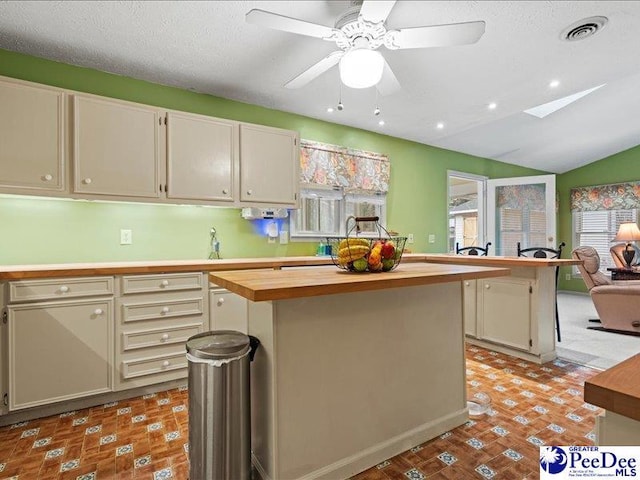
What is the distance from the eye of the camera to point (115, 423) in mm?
2164

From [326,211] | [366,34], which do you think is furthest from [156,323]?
[366,34]

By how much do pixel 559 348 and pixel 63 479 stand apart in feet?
13.2

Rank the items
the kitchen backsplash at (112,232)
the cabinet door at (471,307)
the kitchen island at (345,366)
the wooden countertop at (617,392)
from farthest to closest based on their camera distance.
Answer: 1. the cabinet door at (471,307)
2. the kitchen backsplash at (112,232)
3. the kitchen island at (345,366)
4. the wooden countertop at (617,392)

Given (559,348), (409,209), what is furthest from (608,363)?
(409,209)

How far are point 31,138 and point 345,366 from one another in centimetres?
248

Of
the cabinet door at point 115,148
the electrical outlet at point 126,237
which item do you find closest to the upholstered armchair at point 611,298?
the cabinet door at point 115,148

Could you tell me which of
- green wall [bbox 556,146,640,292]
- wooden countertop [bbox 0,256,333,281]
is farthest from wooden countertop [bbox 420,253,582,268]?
green wall [bbox 556,146,640,292]

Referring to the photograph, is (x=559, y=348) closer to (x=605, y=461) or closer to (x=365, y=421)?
(x=365, y=421)

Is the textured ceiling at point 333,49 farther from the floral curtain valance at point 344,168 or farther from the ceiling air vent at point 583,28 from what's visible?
the floral curtain valance at point 344,168

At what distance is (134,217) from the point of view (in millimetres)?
3004

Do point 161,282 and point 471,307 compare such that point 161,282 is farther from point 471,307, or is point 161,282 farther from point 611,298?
point 611,298

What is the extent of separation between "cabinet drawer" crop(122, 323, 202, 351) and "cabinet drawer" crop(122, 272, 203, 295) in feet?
0.94

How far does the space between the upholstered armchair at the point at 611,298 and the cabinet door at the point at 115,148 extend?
4.46m

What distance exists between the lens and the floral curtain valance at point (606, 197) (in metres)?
6.37
